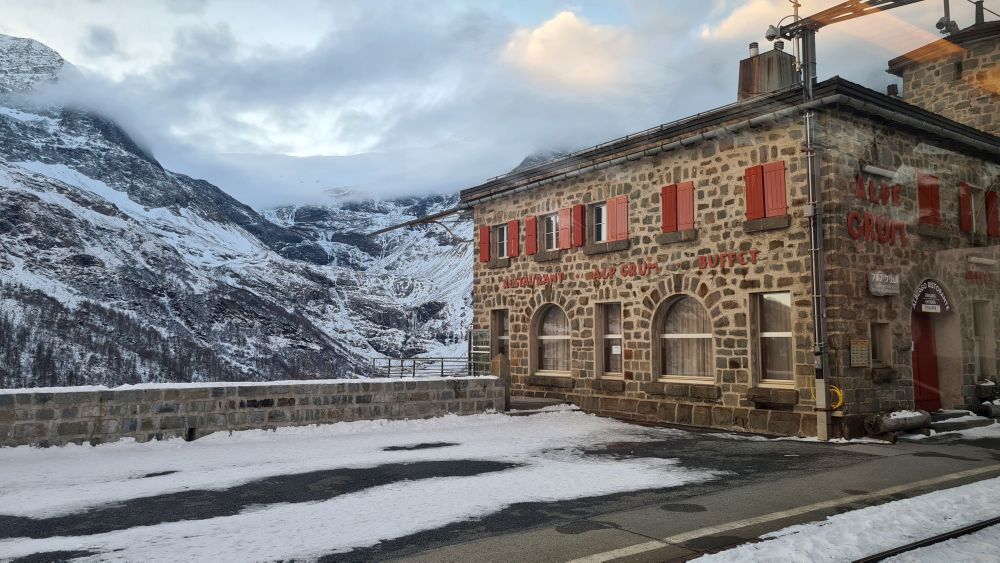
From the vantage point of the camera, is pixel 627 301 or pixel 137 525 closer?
pixel 137 525

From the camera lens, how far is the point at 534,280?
17547 mm

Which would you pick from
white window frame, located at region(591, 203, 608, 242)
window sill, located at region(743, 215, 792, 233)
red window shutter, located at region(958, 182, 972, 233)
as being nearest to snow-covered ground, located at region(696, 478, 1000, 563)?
window sill, located at region(743, 215, 792, 233)

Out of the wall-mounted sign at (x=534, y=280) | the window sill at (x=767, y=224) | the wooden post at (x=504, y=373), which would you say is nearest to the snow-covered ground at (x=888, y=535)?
the window sill at (x=767, y=224)

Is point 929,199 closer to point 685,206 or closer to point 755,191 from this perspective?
point 755,191

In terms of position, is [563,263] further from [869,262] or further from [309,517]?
[309,517]

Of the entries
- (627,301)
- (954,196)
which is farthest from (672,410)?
(954,196)

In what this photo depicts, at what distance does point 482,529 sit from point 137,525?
294 cm

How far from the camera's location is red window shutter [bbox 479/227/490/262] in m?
19.3

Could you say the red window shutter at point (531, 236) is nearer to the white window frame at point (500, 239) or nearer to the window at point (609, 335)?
the white window frame at point (500, 239)

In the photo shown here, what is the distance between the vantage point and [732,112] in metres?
12.9

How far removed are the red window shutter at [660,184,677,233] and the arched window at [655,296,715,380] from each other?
4.81 feet

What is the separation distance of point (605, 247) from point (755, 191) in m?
3.89

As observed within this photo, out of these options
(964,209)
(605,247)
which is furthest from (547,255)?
(964,209)

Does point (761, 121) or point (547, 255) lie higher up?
point (761, 121)
